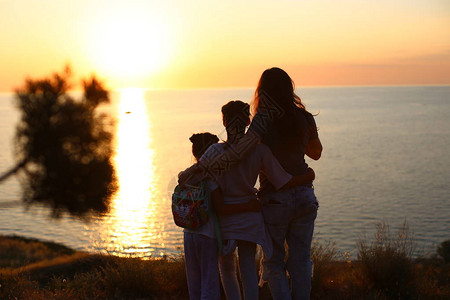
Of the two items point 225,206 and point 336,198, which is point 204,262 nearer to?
point 225,206

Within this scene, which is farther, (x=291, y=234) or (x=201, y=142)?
(x=291, y=234)

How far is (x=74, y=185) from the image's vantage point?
2396mm

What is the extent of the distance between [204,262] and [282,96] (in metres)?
1.31

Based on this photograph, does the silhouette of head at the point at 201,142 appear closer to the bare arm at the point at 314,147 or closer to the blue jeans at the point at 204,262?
the blue jeans at the point at 204,262

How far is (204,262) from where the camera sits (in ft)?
11.2

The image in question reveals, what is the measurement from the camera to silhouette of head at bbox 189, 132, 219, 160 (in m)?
3.47

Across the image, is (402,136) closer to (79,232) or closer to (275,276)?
(79,232)

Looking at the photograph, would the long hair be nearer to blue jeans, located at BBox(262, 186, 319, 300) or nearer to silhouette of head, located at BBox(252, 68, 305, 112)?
silhouette of head, located at BBox(252, 68, 305, 112)

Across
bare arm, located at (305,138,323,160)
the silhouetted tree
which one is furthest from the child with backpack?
the silhouetted tree

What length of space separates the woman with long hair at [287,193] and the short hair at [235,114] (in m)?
0.13

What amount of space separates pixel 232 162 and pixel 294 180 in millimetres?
489

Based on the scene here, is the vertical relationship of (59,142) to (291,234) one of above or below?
above

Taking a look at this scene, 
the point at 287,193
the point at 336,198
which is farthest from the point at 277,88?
the point at 336,198

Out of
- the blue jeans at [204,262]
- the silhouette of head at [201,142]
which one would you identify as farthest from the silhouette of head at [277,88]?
the blue jeans at [204,262]
